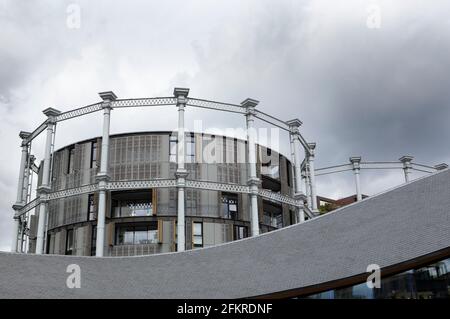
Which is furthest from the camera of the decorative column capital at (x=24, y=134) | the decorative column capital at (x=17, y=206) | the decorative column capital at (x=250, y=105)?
the decorative column capital at (x=24, y=134)

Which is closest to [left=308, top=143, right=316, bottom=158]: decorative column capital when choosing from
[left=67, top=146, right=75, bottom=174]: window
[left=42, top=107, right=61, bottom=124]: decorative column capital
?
[left=67, top=146, right=75, bottom=174]: window

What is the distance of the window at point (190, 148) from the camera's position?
127 feet

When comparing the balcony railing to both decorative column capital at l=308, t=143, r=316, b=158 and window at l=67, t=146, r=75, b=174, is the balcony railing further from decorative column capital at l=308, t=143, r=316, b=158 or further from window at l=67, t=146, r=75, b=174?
decorative column capital at l=308, t=143, r=316, b=158

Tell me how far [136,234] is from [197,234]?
15.2ft

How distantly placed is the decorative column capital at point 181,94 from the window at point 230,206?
7851 mm

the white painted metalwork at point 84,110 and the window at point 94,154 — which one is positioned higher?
the white painted metalwork at point 84,110

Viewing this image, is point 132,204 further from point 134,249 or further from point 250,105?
point 250,105

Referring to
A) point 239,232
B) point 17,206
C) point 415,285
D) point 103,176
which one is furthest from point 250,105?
point 415,285

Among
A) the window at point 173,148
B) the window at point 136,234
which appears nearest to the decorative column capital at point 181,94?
the window at point 173,148

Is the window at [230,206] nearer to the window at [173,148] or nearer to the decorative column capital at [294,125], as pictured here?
the window at [173,148]

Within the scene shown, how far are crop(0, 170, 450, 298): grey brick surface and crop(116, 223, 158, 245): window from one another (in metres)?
8.41

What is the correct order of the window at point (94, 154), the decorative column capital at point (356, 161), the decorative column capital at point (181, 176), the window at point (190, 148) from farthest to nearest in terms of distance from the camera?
the decorative column capital at point (356, 161) → the window at point (94, 154) → the window at point (190, 148) → the decorative column capital at point (181, 176)

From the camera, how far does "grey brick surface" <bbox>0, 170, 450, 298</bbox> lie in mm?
20141
